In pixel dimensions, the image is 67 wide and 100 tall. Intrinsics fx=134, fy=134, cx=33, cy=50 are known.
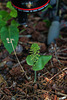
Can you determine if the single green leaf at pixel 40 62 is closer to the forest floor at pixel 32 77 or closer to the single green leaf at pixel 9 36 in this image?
the forest floor at pixel 32 77

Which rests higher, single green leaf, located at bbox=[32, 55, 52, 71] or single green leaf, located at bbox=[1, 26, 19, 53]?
single green leaf, located at bbox=[1, 26, 19, 53]

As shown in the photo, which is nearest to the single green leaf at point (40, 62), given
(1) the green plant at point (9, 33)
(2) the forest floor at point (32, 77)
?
(2) the forest floor at point (32, 77)

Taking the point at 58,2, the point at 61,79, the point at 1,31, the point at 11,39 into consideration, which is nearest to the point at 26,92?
the point at 61,79

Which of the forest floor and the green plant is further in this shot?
the green plant

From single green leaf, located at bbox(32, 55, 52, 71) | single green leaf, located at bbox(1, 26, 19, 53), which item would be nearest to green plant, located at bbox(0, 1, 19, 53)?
single green leaf, located at bbox(1, 26, 19, 53)

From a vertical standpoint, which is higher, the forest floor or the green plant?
the green plant

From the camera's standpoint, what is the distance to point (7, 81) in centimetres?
109

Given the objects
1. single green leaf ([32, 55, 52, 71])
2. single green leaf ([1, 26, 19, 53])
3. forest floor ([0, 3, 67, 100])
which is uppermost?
single green leaf ([1, 26, 19, 53])

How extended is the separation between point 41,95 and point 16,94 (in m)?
0.19

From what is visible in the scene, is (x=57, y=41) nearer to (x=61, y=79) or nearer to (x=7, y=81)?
(x=61, y=79)

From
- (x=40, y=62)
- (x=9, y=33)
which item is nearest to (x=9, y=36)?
(x=9, y=33)

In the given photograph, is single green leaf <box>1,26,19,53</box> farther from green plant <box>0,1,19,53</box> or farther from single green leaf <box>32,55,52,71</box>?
single green leaf <box>32,55,52,71</box>

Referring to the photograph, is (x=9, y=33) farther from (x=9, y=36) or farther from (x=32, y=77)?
(x=32, y=77)

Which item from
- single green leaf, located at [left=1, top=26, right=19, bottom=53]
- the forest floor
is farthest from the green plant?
the forest floor
